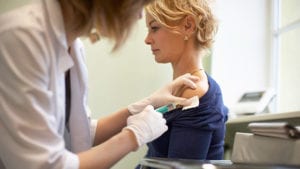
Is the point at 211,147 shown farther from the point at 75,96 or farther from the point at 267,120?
the point at 75,96

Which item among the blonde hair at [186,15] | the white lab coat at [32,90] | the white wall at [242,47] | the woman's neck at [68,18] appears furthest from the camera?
the white wall at [242,47]

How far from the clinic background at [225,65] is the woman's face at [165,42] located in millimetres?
726

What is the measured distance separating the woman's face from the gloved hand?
10cm

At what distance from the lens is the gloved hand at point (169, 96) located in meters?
1.37

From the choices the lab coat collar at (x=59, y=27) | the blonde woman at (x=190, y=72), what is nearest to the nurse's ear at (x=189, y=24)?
the blonde woman at (x=190, y=72)

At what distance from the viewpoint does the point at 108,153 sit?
94 centimetres

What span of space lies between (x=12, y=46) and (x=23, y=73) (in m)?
0.07

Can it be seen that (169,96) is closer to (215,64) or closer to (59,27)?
(59,27)

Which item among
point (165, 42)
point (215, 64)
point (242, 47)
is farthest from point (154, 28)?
point (242, 47)

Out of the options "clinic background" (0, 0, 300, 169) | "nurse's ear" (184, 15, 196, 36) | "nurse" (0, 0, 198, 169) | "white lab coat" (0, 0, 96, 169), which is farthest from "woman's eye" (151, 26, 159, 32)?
"clinic background" (0, 0, 300, 169)

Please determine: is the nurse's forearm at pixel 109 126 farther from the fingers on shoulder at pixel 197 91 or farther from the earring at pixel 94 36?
the earring at pixel 94 36

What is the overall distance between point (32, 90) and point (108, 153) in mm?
222

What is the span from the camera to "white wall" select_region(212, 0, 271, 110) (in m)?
2.53

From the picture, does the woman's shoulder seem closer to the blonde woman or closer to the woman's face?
the blonde woman
